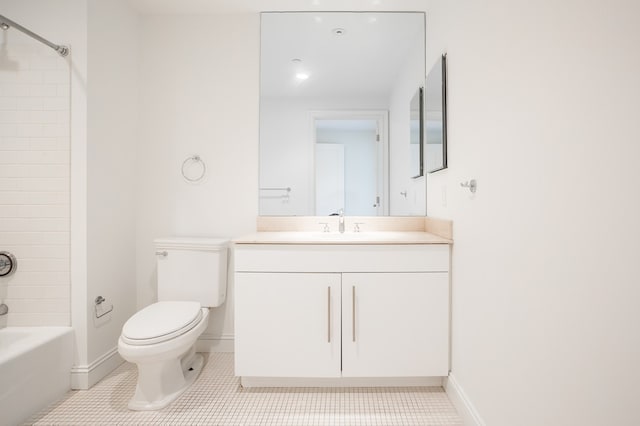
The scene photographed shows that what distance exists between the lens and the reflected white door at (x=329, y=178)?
226cm

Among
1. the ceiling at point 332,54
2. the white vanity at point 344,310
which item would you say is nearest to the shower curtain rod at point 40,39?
the ceiling at point 332,54

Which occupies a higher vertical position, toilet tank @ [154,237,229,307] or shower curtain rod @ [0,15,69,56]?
shower curtain rod @ [0,15,69,56]

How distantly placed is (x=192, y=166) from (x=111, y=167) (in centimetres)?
49

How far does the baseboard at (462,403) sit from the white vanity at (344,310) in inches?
3.1

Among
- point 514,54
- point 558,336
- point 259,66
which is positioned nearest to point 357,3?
point 259,66

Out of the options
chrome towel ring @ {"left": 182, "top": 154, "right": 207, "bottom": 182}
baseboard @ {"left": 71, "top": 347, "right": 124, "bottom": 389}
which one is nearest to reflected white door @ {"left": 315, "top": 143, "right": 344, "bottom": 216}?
chrome towel ring @ {"left": 182, "top": 154, "right": 207, "bottom": 182}

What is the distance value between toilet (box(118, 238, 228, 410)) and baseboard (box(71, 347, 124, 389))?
0.36 meters

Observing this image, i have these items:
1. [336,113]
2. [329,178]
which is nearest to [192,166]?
[329,178]

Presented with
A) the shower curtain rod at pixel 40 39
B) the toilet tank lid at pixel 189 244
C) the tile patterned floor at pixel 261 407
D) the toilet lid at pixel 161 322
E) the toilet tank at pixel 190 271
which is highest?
the shower curtain rod at pixel 40 39

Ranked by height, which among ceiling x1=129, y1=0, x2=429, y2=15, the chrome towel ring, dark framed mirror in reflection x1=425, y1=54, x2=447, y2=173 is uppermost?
ceiling x1=129, y1=0, x2=429, y2=15

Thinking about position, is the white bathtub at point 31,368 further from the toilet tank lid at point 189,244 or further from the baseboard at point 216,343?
the baseboard at point 216,343

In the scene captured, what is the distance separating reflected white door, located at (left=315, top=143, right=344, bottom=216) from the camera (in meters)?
2.26

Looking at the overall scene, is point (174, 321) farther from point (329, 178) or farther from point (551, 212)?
point (551, 212)

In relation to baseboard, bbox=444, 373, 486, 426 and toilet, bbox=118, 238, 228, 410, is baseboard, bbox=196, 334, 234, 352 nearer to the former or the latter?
toilet, bbox=118, 238, 228, 410
